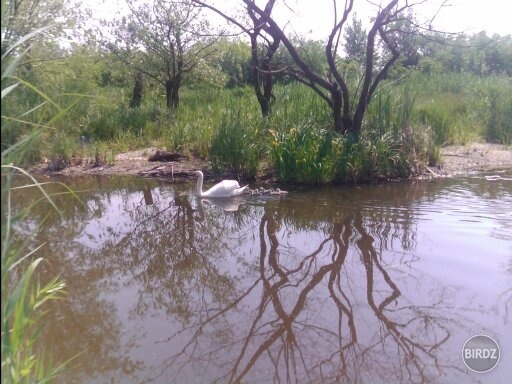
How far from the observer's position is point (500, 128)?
1422cm

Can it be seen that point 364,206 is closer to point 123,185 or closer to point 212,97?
point 123,185

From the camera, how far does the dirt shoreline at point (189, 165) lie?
11.1 meters

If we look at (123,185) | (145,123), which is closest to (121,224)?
(123,185)

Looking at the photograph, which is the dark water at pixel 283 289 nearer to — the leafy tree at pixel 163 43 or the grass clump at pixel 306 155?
the grass clump at pixel 306 155

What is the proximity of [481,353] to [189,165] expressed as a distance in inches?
334

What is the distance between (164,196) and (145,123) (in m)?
5.77

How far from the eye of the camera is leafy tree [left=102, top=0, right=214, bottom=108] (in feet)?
53.8

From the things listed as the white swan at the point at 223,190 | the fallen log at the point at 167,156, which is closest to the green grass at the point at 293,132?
the fallen log at the point at 167,156

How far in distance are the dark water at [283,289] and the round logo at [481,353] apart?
0.19ft

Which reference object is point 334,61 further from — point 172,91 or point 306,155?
point 172,91

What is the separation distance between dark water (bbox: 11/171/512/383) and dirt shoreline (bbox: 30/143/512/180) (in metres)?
2.54

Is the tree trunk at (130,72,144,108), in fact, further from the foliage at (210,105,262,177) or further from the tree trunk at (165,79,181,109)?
the foliage at (210,105,262,177)

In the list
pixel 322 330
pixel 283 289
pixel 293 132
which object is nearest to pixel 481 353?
pixel 322 330

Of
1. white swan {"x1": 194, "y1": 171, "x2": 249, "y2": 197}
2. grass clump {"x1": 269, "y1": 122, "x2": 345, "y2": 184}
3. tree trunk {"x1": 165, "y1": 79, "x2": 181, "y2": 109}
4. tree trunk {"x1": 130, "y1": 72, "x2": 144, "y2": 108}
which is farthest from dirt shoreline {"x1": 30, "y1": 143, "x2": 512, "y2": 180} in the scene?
tree trunk {"x1": 130, "y1": 72, "x2": 144, "y2": 108}
